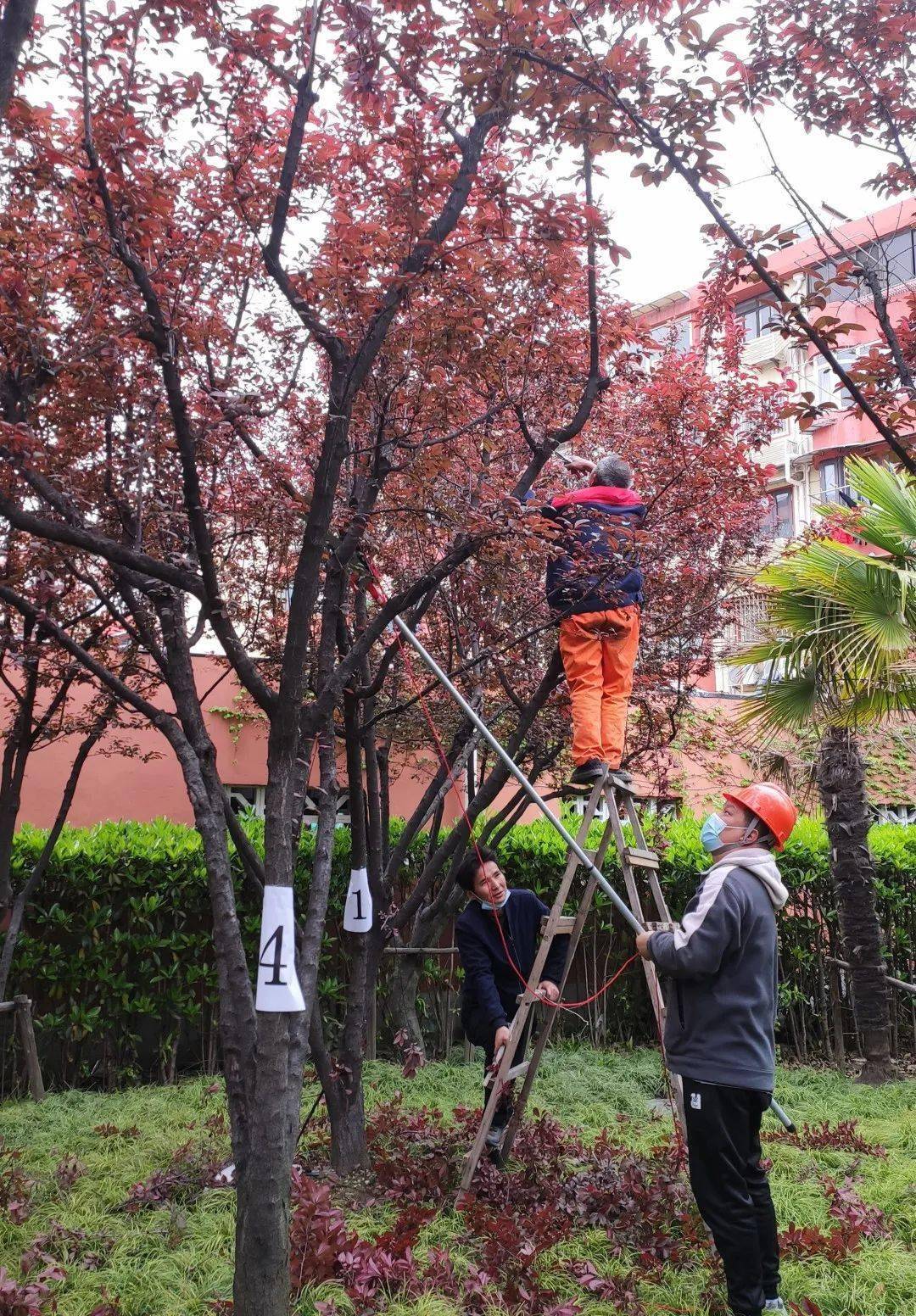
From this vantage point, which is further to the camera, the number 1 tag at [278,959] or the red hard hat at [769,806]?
the red hard hat at [769,806]

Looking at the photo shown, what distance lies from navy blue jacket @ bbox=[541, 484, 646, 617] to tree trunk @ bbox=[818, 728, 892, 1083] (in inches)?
154

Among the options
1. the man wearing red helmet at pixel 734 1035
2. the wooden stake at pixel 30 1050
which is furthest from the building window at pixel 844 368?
the wooden stake at pixel 30 1050

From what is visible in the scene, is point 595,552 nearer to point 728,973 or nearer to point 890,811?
point 728,973

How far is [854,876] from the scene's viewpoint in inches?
342

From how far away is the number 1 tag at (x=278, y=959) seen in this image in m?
3.41

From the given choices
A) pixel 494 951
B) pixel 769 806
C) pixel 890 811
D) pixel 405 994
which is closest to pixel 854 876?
pixel 405 994

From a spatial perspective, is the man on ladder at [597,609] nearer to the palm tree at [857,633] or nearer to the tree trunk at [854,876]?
the palm tree at [857,633]

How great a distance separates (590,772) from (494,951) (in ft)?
3.63

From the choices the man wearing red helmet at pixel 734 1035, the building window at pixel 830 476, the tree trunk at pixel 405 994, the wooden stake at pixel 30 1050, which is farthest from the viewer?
the building window at pixel 830 476

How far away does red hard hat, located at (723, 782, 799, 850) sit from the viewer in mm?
3799

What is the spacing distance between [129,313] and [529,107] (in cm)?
212

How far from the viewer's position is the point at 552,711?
7.98 meters

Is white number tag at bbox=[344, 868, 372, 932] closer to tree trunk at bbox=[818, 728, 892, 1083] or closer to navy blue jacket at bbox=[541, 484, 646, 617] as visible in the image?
navy blue jacket at bbox=[541, 484, 646, 617]

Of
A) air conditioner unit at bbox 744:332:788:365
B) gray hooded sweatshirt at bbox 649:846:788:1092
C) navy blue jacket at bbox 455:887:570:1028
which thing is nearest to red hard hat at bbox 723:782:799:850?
gray hooded sweatshirt at bbox 649:846:788:1092
